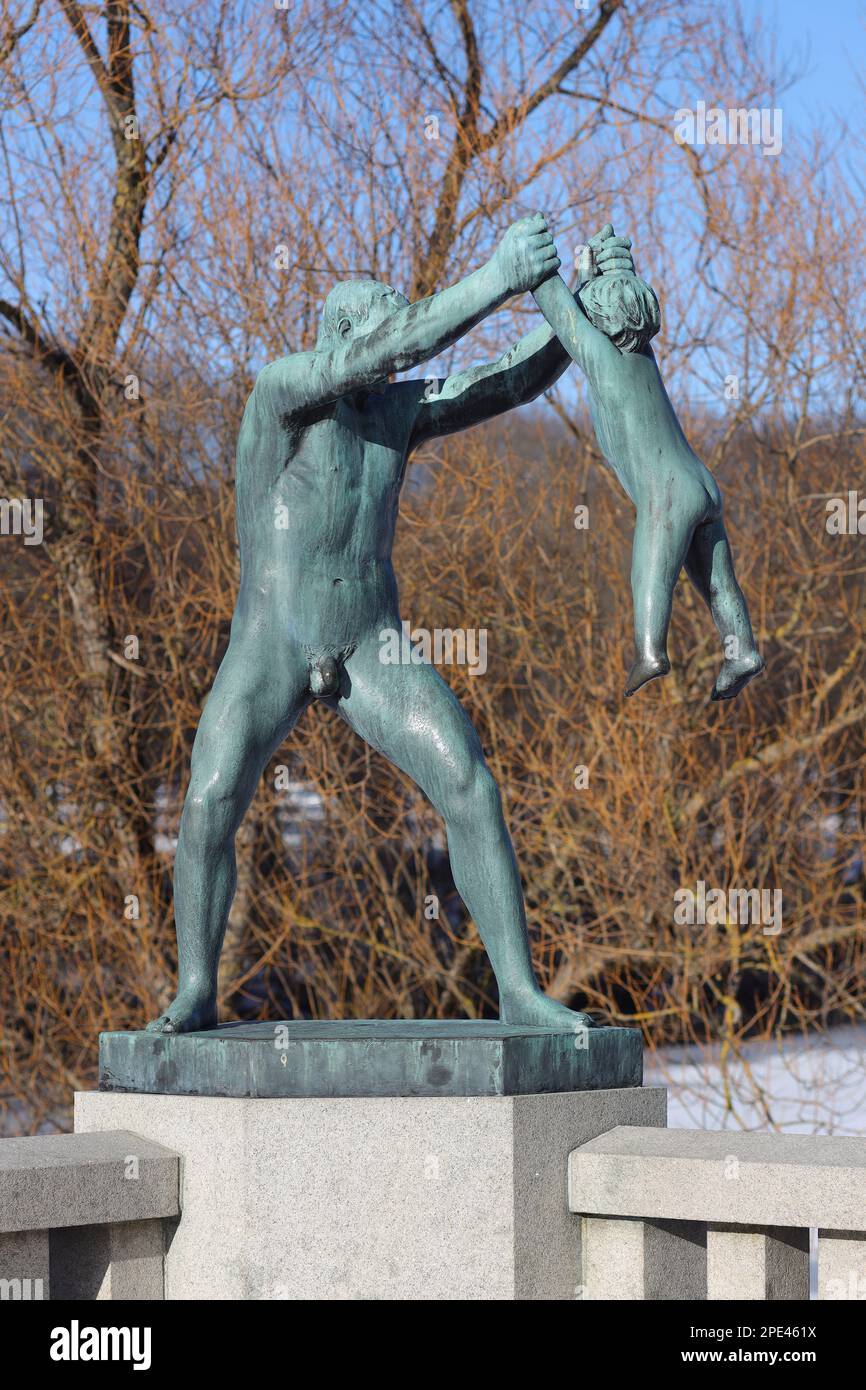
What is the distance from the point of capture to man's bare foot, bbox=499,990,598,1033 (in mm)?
3766

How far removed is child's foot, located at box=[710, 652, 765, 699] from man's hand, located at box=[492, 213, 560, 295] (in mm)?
912

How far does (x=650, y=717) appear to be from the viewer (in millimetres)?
9047

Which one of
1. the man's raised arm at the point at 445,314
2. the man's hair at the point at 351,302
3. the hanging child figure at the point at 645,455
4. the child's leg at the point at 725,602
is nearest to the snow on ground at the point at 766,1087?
the child's leg at the point at 725,602

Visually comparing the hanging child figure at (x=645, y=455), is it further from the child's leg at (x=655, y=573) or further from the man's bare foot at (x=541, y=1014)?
the man's bare foot at (x=541, y=1014)

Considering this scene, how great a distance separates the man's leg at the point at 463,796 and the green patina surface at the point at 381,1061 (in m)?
0.13

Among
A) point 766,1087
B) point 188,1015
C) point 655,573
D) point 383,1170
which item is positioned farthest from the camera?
point 766,1087

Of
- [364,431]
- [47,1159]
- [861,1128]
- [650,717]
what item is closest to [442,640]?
[650,717]

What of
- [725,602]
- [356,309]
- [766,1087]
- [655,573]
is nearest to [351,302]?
[356,309]

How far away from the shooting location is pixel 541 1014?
3850 mm

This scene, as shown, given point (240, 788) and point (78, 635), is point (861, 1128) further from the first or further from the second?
point (240, 788)

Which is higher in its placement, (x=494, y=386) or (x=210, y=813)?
(x=494, y=386)

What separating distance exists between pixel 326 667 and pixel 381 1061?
896 millimetres

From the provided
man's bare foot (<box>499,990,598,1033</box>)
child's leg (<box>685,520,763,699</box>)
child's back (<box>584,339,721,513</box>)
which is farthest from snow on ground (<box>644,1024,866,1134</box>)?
child's back (<box>584,339,721,513</box>)

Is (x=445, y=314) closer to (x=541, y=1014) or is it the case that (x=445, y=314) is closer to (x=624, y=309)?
(x=624, y=309)
